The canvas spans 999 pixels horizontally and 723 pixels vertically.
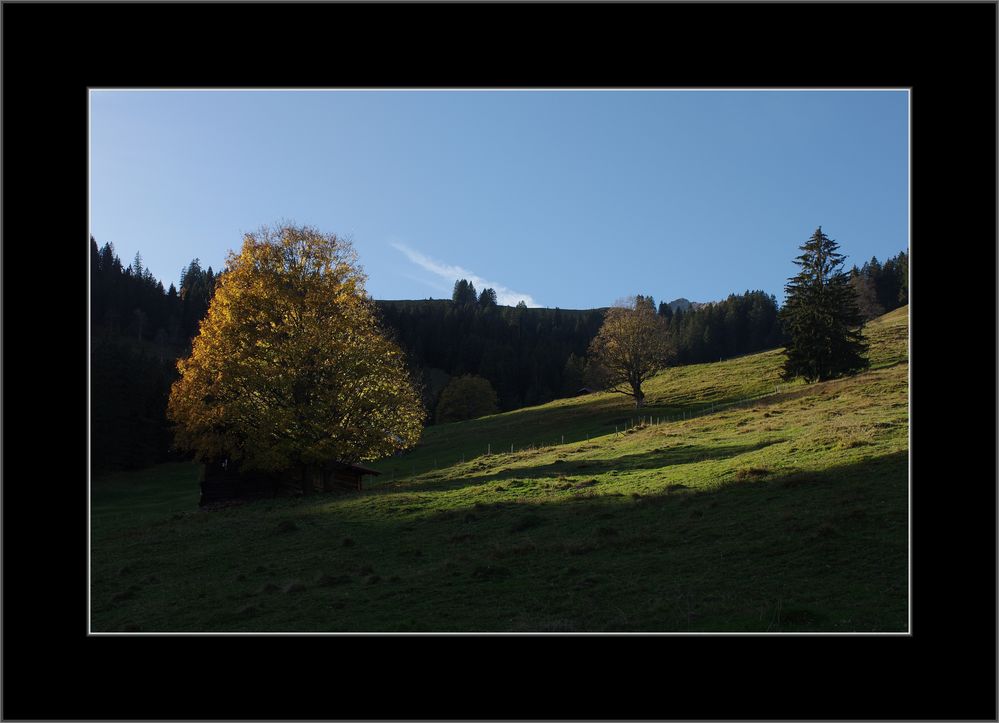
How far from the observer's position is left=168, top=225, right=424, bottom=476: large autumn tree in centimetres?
2784

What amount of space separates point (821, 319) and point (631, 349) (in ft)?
67.1

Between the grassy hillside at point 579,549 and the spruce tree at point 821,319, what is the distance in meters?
25.2

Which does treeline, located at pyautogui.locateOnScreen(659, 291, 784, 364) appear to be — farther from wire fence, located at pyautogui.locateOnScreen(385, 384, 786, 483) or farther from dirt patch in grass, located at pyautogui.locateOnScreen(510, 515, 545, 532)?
dirt patch in grass, located at pyautogui.locateOnScreen(510, 515, 545, 532)

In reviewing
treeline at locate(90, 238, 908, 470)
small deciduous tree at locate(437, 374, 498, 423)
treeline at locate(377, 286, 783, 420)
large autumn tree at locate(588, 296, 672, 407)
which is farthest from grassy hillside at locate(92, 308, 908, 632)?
treeline at locate(377, 286, 783, 420)

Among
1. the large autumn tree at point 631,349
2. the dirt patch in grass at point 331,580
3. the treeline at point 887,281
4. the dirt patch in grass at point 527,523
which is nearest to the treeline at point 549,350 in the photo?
the treeline at point 887,281

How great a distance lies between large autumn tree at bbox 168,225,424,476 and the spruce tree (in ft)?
148

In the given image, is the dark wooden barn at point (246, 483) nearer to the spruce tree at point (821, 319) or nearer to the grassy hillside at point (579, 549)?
the grassy hillside at point (579, 549)

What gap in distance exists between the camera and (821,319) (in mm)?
58344

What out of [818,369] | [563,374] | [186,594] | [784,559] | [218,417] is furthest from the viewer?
[563,374]
